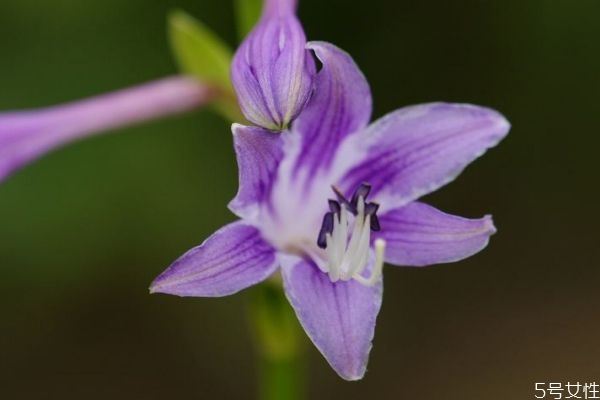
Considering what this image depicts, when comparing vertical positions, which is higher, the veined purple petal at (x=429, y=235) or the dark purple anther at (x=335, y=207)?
the dark purple anther at (x=335, y=207)

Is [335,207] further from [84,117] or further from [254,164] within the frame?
[84,117]

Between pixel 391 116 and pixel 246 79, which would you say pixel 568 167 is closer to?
pixel 391 116

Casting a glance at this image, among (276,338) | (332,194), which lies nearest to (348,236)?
(332,194)

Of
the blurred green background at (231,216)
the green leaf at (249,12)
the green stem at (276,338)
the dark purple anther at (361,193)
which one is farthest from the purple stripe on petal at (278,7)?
the blurred green background at (231,216)

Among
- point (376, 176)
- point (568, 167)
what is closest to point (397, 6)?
point (568, 167)

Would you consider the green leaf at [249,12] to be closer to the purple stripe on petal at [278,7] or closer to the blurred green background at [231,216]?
the purple stripe on petal at [278,7]
